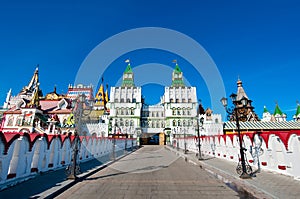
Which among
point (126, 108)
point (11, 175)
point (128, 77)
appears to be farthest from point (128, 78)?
point (11, 175)

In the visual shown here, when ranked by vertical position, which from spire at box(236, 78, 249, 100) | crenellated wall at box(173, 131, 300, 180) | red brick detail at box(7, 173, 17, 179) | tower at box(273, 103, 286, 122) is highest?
spire at box(236, 78, 249, 100)

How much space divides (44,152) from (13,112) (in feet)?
166

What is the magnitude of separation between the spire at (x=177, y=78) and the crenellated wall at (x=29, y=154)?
5078cm

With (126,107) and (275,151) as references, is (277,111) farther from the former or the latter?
(275,151)

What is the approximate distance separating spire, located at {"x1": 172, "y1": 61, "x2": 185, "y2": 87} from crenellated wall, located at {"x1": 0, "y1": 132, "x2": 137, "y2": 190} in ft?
167

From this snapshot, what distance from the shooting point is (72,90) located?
2975 inches

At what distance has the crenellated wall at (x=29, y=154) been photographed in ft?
20.3

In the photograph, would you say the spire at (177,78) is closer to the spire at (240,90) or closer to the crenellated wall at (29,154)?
the spire at (240,90)

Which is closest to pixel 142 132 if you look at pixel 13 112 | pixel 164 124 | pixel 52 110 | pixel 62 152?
pixel 164 124

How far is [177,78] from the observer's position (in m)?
61.8

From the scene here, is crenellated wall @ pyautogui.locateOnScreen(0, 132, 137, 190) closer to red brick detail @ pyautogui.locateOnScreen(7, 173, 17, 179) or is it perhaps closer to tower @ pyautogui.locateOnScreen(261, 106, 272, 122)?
red brick detail @ pyautogui.locateOnScreen(7, 173, 17, 179)

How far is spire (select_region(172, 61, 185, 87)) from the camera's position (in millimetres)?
60000

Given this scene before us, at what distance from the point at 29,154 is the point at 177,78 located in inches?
2247

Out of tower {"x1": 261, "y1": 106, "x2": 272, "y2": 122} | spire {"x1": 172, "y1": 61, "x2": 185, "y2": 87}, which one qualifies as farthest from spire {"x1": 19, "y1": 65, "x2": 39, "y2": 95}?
tower {"x1": 261, "y1": 106, "x2": 272, "y2": 122}
